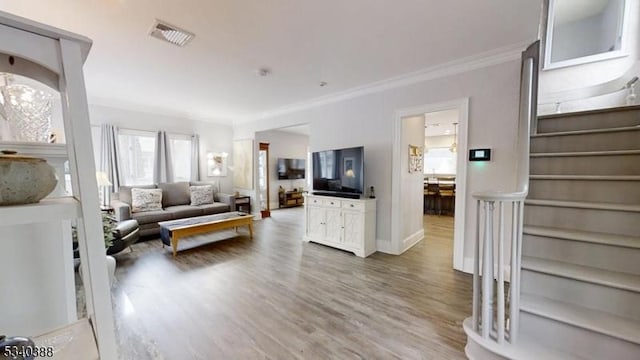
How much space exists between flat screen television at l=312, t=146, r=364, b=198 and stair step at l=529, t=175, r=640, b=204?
6.76 feet

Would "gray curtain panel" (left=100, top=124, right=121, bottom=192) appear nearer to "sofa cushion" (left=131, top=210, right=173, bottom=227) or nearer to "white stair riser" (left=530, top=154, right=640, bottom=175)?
"sofa cushion" (left=131, top=210, right=173, bottom=227)

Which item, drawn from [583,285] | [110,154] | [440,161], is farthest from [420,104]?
[440,161]

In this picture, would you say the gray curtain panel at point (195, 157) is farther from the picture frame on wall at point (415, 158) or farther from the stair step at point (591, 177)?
the stair step at point (591, 177)

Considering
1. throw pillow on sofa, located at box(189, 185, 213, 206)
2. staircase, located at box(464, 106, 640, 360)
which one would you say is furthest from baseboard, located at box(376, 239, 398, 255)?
throw pillow on sofa, located at box(189, 185, 213, 206)

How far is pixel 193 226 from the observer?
3896 millimetres

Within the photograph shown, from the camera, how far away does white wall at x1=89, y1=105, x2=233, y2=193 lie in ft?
16.4

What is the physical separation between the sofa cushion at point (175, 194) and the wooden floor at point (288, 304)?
1.58 m

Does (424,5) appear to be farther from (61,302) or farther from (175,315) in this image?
(175,315)

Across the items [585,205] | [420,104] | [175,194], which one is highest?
[420,104]

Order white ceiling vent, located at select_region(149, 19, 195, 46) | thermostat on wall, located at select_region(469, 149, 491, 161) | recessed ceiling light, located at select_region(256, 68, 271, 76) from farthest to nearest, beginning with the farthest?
recessed ceiling light, located at select_region(256, 68, 271, 76), thermostat on wall, located at select_region(469, 149, 491, 161), white ceiling vent, located at select_region(149, 19, 195, 46)

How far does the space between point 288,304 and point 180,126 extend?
5.31 m

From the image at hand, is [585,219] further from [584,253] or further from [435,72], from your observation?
[435,72]

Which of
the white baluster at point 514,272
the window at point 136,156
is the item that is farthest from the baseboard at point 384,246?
the window at point 136,156

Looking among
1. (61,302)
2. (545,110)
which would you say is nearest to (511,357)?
(61,302)
